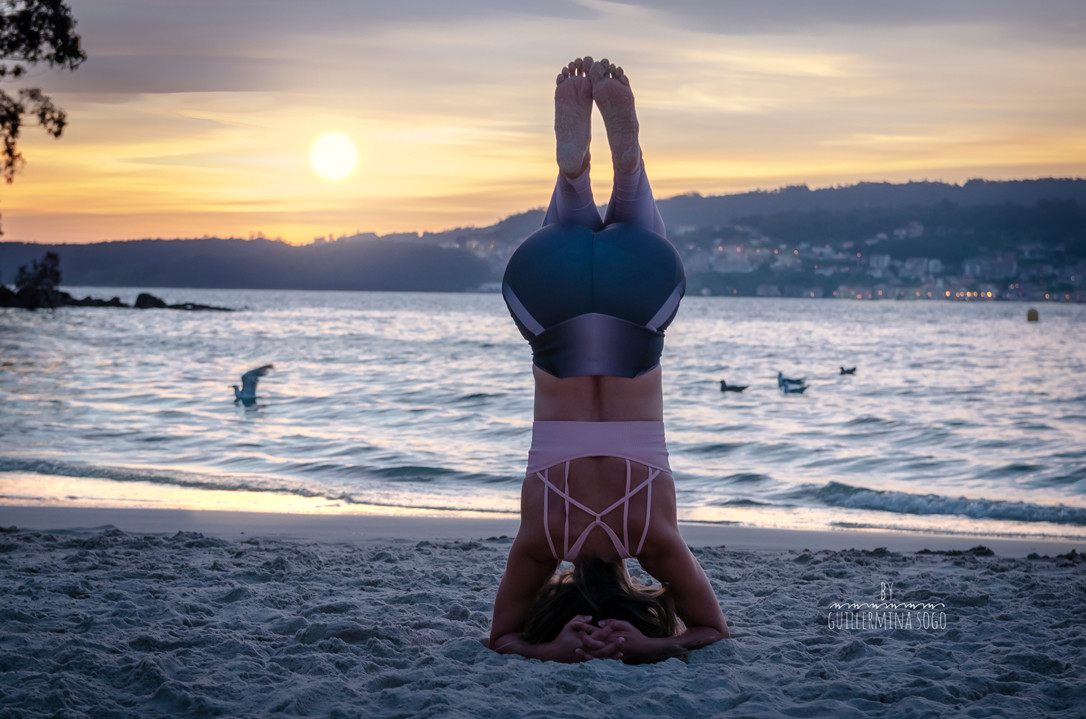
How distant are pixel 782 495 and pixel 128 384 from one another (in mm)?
15829

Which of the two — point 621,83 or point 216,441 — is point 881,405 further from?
point 621,83

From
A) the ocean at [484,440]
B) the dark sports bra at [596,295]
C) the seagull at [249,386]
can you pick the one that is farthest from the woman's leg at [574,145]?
the seagull at [249,386]

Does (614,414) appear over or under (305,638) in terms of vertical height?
over

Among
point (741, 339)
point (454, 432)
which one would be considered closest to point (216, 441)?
point (454, 432)

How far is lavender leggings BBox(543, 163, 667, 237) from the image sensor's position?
3.61m

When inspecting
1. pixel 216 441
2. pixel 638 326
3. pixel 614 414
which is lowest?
pixel 216 441

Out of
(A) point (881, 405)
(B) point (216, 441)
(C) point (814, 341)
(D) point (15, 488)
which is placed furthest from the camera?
(C) point (814, 341)

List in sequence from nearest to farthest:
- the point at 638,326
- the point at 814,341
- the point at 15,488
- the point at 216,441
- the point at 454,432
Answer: the point at 638,326 → the point at 15,488 → the point at 216,441 → the point at 454,432 → the point at 814,341

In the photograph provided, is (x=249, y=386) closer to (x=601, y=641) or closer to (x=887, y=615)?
(x=887, y=615)

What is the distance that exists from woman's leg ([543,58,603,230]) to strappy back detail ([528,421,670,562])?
816 millimetres

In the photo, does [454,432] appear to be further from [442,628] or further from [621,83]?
[621,83]

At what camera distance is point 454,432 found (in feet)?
46.8

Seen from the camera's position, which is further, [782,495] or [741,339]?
[741,339]

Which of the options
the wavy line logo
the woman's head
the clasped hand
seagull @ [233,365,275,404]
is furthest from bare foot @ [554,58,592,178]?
seagull @ [233,365,275,404]
